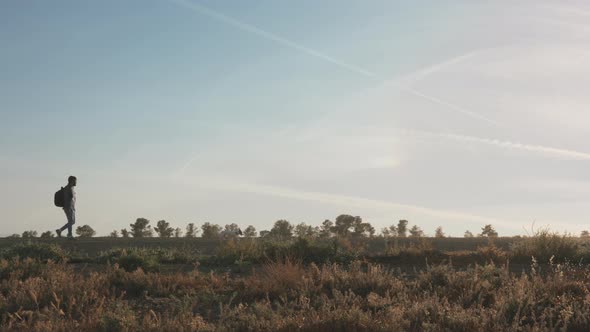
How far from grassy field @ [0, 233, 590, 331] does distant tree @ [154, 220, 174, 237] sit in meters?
22.9

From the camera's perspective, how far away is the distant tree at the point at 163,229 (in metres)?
→ 40.1

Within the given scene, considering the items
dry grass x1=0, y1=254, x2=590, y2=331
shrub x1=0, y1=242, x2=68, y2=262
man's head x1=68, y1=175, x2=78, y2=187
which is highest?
man's head x1=68, y1=175, x2=78, y2=187

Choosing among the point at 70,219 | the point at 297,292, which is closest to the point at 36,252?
the point at 70,219

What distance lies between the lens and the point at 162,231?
40.7 m

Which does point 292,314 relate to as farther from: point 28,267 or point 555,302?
point 28,267

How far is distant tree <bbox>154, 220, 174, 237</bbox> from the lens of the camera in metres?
40.1

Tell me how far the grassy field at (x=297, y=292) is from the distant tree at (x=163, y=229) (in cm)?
2291

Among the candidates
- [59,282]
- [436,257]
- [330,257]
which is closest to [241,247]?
[330,257]

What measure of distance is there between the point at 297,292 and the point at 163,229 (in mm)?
32451

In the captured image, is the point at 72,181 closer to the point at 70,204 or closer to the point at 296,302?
the point at 70,204

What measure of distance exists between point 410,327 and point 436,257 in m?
9.55

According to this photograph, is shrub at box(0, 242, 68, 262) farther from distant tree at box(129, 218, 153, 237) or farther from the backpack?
distant tree at box(129, 218, 153, 237)

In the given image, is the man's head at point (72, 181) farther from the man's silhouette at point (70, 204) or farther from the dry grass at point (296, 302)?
the dry grass at point (296, 302)

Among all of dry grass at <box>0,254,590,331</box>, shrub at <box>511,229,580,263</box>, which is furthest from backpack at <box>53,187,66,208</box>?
shrub at <box>511,229,580,263</box>
